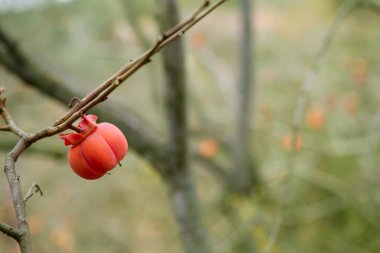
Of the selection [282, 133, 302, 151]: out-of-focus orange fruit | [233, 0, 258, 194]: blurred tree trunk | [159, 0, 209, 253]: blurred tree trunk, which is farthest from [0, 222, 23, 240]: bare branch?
[233, 0, 258, 194]: blurred tree trunk

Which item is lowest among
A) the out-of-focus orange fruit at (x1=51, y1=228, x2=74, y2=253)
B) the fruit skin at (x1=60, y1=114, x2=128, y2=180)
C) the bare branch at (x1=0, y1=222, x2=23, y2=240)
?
the out-of-focus orange fruit at (x1=51, y1=228, x2=74, y2=253)

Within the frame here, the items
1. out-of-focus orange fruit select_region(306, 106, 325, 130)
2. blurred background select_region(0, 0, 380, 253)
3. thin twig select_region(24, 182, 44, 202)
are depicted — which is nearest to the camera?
thin twig select_region(24, 182, 44, 202)

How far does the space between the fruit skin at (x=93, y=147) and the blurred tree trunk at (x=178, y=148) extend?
2.46ft

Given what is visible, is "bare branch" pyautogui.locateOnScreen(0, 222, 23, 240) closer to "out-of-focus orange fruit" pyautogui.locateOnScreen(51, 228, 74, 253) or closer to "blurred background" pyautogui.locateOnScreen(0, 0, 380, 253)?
"blurred background" pyautogui.locateOnScreen(0, 0, 380, 253)

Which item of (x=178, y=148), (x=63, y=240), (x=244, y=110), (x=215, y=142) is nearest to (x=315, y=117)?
(x=215, y=142)

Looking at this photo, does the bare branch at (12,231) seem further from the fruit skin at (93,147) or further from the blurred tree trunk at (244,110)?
the blurred tree trunk at (244,110)

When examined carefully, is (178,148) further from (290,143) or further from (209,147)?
(209,147)

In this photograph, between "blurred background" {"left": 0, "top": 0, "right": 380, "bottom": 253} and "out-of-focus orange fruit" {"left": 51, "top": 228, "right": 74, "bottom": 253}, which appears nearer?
"blurred background" {"left": 0, "top": 0, "right": 380, "bottom": 253}

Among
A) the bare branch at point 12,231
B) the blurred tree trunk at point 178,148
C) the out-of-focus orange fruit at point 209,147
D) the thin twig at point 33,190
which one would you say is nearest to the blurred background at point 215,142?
the out-of-focus orange fruit at point 209,147

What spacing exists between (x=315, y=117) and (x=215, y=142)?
0.81 meters

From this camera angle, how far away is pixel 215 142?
349 cm

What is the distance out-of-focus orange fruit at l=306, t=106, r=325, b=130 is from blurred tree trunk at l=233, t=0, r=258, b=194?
64 centimetres

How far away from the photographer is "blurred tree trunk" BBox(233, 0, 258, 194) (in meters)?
2.49

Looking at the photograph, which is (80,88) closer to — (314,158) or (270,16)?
(314,158)
